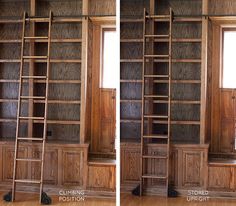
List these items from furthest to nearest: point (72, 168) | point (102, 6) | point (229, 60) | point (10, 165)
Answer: point (10, 165), point (72, 168), point (102, 6), point (229, 60)

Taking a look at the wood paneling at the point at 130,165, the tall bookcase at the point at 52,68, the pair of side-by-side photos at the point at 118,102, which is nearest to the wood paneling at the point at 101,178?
Answer: the pair of side-by-side photos at the point at 118,102

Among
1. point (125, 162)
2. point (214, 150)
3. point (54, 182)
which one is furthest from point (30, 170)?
point (214, 150)

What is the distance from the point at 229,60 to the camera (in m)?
2.92

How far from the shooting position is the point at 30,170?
11.3 feet

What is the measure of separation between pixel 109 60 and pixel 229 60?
881 millimetres

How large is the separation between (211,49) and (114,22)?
2.49 feet

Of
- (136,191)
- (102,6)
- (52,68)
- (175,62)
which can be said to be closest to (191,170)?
(136,191)

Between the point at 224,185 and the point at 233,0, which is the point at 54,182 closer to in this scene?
the point at 224,185

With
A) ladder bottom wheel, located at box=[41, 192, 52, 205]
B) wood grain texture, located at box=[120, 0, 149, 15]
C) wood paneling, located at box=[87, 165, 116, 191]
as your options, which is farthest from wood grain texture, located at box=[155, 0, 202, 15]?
ladder bottom wheel, located at box=[41, 192, 52, 205]

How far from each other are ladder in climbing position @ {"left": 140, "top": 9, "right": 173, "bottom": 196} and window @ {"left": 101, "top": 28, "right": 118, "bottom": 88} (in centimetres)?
24

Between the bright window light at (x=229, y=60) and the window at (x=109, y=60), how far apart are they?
31.3 inches

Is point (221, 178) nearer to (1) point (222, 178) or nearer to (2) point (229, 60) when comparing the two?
(1) point (222, 178)

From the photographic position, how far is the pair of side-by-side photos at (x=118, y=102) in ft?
9.82

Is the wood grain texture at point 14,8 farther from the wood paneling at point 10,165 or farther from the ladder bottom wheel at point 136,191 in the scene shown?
the ladder bottom wheel at point 136,191
